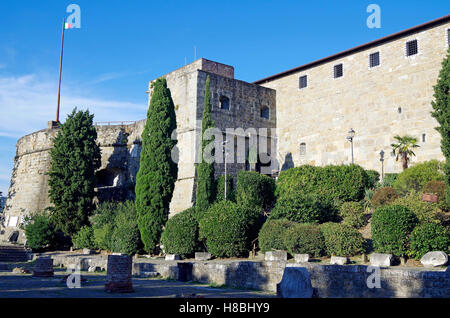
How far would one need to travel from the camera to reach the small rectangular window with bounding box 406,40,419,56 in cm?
2359

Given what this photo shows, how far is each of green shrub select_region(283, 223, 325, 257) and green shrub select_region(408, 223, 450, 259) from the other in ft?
9.14

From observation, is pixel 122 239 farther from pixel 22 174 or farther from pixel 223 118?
pixel 22 174

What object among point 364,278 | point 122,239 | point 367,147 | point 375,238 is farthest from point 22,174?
point 364,278

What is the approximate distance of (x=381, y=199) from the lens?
18.9m

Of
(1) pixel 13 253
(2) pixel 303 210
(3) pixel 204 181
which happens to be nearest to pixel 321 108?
(3) pixel 204 181

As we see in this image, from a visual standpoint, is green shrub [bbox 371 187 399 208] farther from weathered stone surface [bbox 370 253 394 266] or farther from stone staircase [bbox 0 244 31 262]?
stone staircase [bbox 0 244 31 262]

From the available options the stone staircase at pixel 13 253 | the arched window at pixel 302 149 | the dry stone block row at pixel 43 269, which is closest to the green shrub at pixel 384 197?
the arched window at pixel 302 149

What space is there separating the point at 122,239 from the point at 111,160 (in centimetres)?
1229

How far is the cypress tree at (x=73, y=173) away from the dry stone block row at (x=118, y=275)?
17.0 m

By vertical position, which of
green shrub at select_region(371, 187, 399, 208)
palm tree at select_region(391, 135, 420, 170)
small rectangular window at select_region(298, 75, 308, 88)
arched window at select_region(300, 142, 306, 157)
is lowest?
green shrub at select_region(371, 187, 399, 208)

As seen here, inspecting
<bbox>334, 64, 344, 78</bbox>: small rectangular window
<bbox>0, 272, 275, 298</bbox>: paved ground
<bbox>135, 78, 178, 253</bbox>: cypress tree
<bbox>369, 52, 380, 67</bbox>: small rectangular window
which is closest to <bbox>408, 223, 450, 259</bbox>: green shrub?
<bbox>0, 272, 275, 298</bbox>: paved ground

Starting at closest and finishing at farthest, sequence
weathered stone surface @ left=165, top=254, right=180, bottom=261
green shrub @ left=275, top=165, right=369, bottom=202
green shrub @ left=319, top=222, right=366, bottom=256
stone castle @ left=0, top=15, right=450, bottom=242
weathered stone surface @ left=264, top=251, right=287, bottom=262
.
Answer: green shrub @ left=319, top=222, right=366, bottom=256
weathered stone surface @ left=264, top=251, right=287, bottom=262
weathered stone surface @ left=165, top=254, right=180, bottom=261
green shrub @ left=275, top=165, right=369, bottom=202
stone castle @ left=0, top=15, right=450, bottom=242

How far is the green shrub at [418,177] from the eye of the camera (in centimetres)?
1970

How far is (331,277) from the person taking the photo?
36.8 ft
